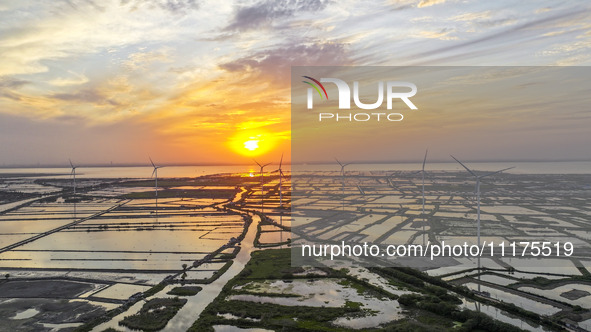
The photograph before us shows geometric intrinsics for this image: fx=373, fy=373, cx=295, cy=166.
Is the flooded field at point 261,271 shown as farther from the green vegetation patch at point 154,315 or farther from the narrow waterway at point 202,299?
the green vegetation patch at point 154,315

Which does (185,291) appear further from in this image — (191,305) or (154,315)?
(154,315)

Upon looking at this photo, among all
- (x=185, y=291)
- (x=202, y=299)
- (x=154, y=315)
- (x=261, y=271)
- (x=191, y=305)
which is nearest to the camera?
(x=154, y=315)

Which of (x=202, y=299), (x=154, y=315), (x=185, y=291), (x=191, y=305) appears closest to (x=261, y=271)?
(x=202, y=299)

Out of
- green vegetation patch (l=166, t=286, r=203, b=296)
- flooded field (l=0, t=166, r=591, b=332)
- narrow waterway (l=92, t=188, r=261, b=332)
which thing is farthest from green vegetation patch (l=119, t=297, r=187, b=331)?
green vegetation patch (l=166, t=286, r=203, b=296)

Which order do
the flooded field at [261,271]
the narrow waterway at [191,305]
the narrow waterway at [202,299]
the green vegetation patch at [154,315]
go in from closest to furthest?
the green vegetation patch at [154,315], the narrow waterway at [191,305], the narrow waterway at [202,299], the flooded field at [261,271]

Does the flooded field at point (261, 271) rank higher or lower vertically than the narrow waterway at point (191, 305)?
higher

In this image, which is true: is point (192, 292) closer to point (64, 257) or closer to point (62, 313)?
point (62, 313)

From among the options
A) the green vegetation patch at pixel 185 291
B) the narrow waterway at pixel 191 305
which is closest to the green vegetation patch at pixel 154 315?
the narrow waterway at pixel 191 305

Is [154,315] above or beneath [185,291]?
beneath

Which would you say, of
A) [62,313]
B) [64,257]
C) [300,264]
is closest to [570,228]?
[300,264]
